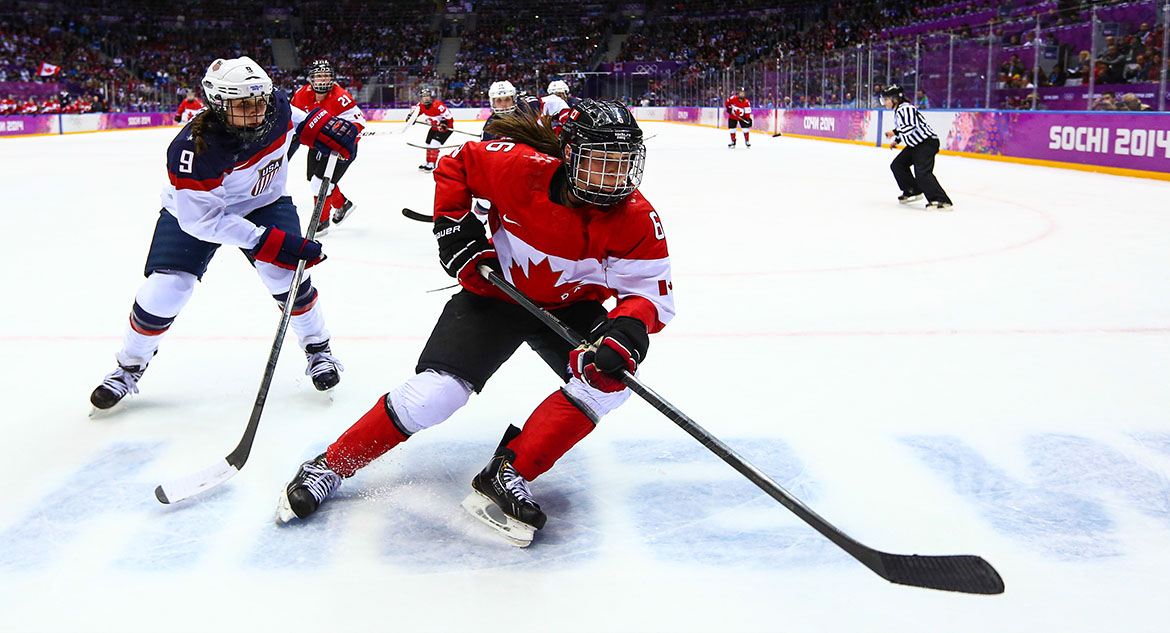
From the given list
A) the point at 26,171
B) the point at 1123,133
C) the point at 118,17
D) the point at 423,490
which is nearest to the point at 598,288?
the point at 423,490

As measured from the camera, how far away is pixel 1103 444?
2619 millimetres

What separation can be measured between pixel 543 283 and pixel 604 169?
0.37 meters

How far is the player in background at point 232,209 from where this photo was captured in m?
2.68

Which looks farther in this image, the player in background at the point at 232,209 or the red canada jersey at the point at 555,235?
the player in background at the point at 232,209

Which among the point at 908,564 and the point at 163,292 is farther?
the point at 163,292

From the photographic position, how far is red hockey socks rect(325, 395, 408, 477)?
212 centimetres

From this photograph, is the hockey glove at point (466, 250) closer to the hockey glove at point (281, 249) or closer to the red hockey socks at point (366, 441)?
the red hockey socks at point (366, 441)

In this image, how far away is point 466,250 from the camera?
7.49ft

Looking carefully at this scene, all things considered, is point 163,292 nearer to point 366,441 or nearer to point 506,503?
point 366,441

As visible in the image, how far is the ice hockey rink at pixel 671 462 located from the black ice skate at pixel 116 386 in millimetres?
86

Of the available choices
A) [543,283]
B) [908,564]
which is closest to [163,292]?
[543,283]

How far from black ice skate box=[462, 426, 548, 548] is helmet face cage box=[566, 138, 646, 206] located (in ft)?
2.08

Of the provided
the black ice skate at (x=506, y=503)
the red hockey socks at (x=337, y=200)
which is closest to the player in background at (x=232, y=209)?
the black ice skate at (x=506, y=503)

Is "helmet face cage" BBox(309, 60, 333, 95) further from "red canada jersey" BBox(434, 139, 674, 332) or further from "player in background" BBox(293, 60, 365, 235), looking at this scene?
"red canada jersey" BBox(434, 139, 674, 332)
